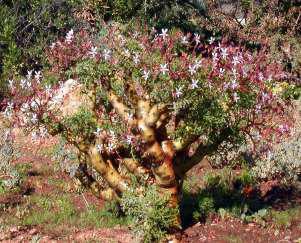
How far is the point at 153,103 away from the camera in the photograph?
26.4 ft

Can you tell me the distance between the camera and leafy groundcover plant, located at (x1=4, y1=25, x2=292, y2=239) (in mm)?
7719

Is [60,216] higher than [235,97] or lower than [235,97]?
lower

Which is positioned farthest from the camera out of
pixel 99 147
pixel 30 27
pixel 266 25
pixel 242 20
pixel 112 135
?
pixel 242 20

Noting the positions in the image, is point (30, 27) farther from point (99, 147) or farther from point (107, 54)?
point (107, 54)

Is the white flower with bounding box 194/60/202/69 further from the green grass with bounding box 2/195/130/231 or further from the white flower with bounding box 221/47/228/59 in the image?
the green grass with bounding box 2/195/130/231

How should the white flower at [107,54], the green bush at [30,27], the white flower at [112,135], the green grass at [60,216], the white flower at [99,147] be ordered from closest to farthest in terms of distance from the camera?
the white flower at [107,54]
the white flower at [112,135]
the white flower at [99,147]
the green grass at [60,216]
the green bush at [30,27]

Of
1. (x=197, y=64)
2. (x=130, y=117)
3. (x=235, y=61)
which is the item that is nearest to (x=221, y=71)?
(x=235, y=61)

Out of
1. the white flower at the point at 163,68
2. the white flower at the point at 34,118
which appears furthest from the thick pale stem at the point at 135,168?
the white flower at the point at 163,68

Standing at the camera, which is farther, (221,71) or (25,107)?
(25,107)

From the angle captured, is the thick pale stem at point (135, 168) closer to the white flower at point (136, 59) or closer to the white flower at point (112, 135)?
the white flower at point (112, 135)

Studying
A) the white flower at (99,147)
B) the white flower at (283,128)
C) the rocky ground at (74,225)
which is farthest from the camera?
the rocky ground at (74,225)

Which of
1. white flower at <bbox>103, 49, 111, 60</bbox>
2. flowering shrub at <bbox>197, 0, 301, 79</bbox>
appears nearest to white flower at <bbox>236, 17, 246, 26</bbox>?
flowering shrub at <bbox>197, 0, 301, 79</bbox>

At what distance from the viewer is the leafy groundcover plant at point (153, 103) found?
7719 millimetres

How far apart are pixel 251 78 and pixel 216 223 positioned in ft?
9.35
